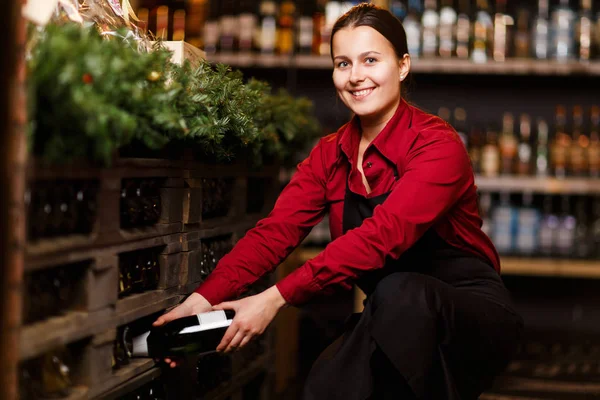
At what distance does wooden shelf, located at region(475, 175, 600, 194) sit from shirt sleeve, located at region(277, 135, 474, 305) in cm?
170

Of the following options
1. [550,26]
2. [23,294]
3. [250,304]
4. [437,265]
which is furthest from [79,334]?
[550,26]

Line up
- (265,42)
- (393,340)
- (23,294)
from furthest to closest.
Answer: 1. (265,42)
2. (393,340)
3. (23,294)

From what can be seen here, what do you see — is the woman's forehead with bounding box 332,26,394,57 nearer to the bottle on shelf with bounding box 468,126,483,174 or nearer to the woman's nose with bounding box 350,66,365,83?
the woman's nose with bounding box 350,66,365,83

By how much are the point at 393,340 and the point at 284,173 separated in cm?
193

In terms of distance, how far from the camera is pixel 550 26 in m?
3.38

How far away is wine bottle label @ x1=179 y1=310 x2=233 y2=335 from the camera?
4.47ft

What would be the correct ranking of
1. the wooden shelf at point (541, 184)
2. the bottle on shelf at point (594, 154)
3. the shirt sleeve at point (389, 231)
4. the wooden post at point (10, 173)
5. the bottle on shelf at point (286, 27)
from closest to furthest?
1. the wooden post at point (10, 173)
2. the shirt sleeve at point (389, 231)
3. the wooden shelf at point (541, 184)
4. the bottle on shelf at point (594, 154)
5. the bottle on shelf at point (286, 27)

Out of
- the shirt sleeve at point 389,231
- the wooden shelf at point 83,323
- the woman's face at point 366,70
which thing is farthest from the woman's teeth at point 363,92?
the wooden shelf at point 83,323

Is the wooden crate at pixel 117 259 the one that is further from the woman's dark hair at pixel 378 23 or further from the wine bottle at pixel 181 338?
the woman's dark hair at pixel 378 23

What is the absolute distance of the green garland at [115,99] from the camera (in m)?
0.99

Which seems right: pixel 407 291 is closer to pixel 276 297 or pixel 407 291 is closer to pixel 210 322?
pixel 276 297

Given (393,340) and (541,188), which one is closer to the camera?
(393,340)

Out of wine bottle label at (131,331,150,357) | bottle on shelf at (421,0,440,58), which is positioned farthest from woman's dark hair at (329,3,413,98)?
bottle on shelf at (421,0,440,58)

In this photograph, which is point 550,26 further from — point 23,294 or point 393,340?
point 23,294
